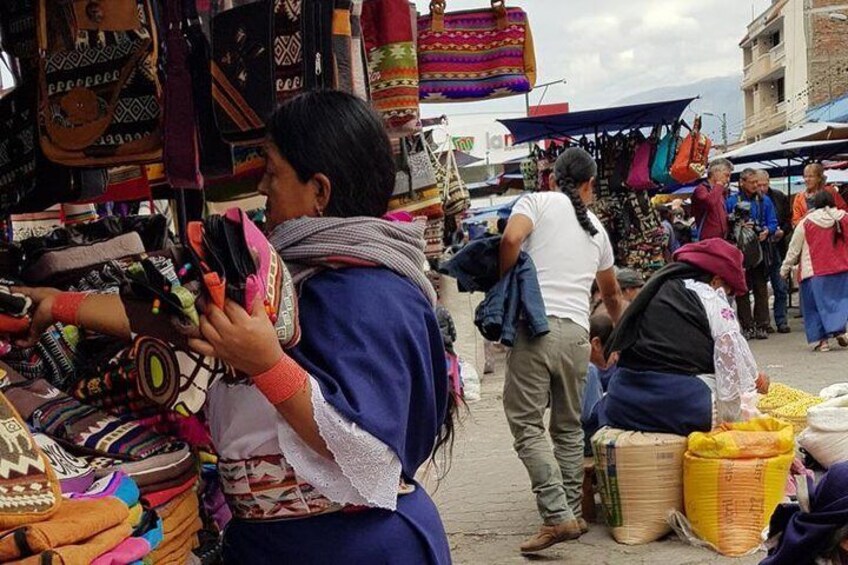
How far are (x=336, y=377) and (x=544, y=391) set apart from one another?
3.37 meters

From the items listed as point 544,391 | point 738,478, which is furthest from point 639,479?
point 544,391

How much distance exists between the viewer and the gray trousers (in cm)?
490

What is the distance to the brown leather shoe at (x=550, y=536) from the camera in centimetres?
490

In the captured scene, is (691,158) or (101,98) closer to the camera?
(101,98)

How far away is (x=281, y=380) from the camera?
1.58 meters

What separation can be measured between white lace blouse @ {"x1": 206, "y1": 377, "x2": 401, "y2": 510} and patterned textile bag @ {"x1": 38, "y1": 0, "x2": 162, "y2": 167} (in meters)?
0.71

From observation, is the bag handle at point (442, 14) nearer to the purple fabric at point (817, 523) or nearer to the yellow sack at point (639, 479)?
the purple fabric at point (817, 523)

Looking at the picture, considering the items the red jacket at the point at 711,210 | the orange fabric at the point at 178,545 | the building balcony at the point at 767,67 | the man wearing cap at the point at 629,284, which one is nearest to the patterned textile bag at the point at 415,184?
the orange fabric at the point at 178,545

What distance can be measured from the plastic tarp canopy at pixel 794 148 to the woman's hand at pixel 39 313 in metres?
13.1

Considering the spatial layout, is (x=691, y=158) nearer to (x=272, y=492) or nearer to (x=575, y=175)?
(x=575, y=175)

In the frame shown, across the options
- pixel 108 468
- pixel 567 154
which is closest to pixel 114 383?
pixel 108 468

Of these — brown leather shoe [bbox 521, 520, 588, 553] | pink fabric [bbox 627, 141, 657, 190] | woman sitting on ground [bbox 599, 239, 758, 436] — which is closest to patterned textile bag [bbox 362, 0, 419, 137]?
woman sitting on ground [bbox 599, 239, 758, 436]

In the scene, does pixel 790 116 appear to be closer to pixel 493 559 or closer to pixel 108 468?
pixel 493 559

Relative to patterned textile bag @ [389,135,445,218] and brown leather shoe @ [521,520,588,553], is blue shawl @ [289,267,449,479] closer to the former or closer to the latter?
patterned textile bag @ [389,135,445,218]
